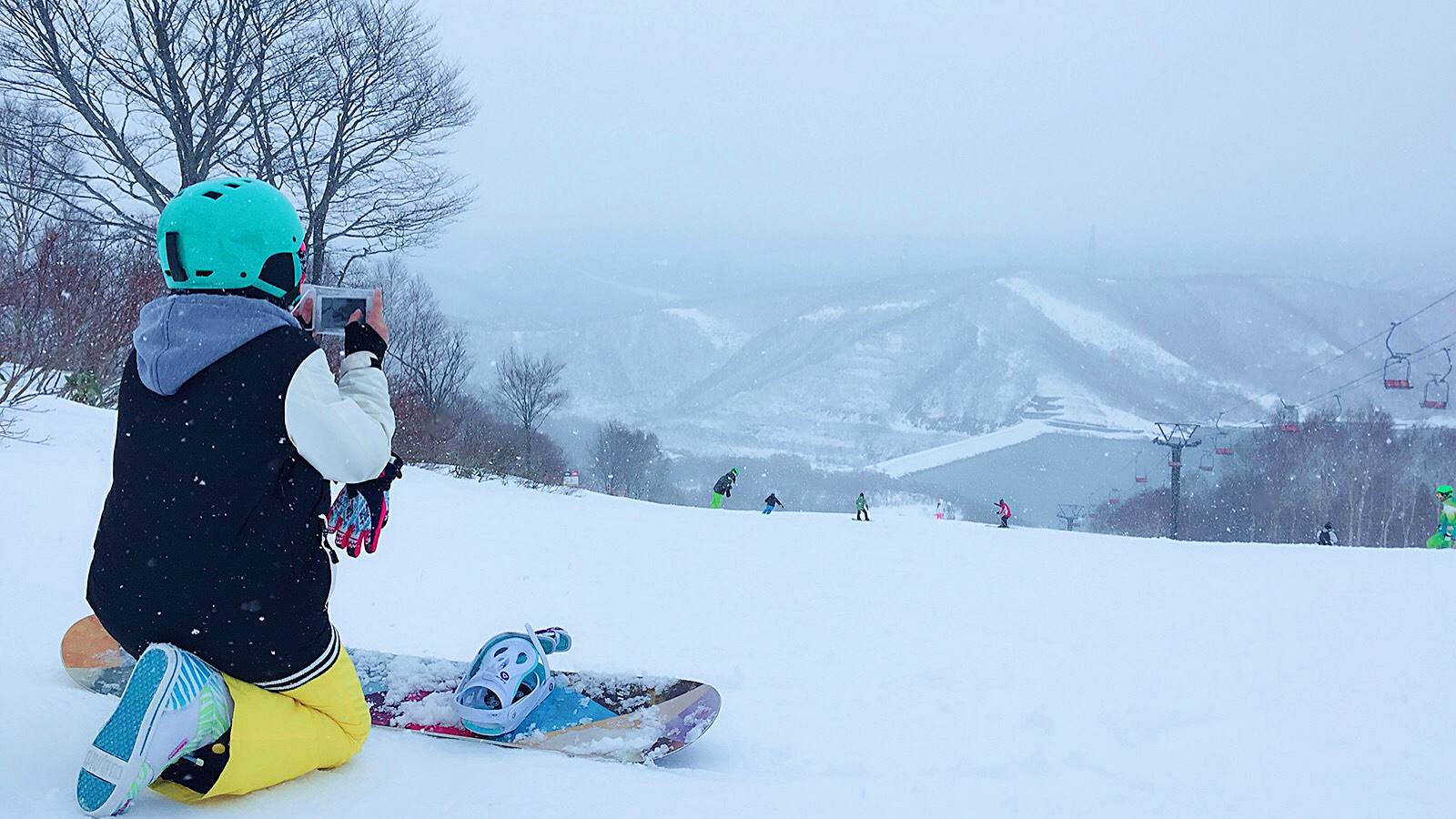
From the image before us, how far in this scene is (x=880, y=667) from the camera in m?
4.94

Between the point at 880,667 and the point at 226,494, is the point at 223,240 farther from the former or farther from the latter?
the point at 880,667

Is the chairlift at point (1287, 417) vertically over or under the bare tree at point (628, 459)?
over

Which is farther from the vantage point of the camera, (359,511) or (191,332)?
(359,511)

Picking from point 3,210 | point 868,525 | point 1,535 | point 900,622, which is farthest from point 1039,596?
point 3,210

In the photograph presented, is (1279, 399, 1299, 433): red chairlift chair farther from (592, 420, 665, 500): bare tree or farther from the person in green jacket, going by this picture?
(592, 420, 665, 500): bare tree

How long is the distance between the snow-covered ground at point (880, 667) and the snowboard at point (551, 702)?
147 millimetres

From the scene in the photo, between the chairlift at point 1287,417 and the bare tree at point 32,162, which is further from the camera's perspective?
the chairlift at point 1287,417

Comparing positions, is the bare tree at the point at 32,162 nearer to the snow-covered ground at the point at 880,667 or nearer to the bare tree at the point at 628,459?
the snow-covered ground at the point at 880,667

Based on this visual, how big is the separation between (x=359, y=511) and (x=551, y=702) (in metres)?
1.29

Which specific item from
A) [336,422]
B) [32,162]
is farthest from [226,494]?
[32,162]

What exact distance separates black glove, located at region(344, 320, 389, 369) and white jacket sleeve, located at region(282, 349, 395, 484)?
0.15 m

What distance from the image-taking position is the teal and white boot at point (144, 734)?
75.8 inches

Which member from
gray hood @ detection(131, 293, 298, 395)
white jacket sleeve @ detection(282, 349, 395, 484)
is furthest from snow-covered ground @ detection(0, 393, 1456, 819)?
gray hood @ detection(131, 293, 298, 395)

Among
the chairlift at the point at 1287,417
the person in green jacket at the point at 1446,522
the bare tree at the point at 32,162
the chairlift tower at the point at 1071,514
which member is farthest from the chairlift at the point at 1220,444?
the bare tree at the point at 32,162
